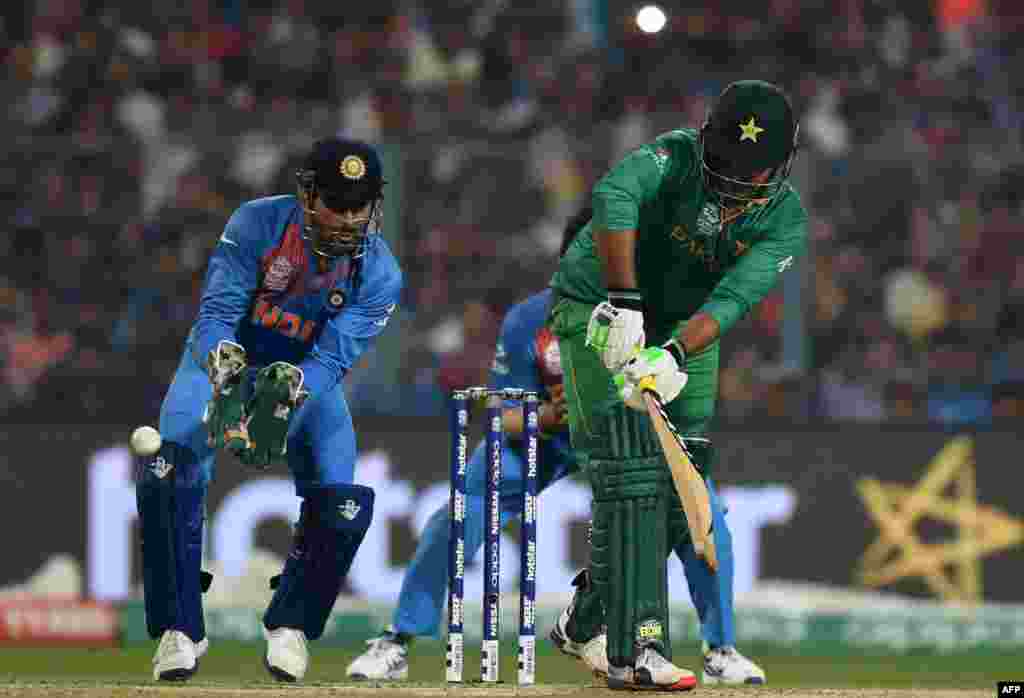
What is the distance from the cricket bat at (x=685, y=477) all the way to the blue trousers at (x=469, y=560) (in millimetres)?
1319

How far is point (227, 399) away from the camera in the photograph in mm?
7070

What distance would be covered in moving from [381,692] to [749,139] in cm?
216

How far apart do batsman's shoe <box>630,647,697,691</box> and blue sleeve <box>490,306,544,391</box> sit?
8.06 ft

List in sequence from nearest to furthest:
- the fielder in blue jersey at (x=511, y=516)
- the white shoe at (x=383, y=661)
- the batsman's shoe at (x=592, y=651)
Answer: the batsman's shoe at (x=592, y=651) → the white shoe at (x=383, y=661) → the fielder in blue jersey at (x=511, y=516)

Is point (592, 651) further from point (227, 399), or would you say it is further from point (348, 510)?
point (227, 399)

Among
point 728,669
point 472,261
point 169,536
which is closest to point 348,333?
point 169,536

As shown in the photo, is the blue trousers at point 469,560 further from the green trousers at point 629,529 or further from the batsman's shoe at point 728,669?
the green trousers at point 629,529

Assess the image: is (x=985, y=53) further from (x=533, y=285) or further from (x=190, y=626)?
(x=190, y=626)

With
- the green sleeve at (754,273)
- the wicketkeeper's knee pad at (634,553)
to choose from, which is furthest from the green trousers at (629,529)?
the green sleeve at (754,273)

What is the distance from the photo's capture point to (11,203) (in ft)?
40.7

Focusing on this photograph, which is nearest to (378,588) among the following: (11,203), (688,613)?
(688,613)

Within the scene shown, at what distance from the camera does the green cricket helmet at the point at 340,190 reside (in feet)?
24.0

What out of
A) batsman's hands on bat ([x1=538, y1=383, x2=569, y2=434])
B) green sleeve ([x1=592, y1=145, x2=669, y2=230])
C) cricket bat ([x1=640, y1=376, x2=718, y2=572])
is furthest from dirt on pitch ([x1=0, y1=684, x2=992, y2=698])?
batsman's hands on bat ([x1=538, y1=383, x2=569, y2=434])

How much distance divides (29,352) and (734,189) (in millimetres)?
6225
